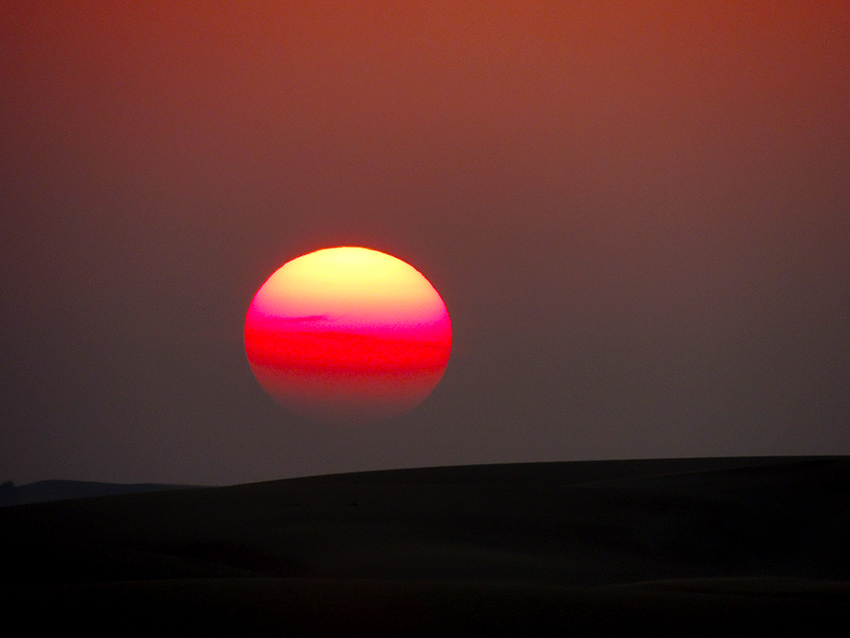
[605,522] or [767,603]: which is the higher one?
[605,522]

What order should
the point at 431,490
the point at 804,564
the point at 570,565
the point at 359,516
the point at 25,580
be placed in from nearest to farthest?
1. the point at 25,580
2. the point at 570,565
3. the point at 804,564
4. the point at 359,516
5. the point at 431,490

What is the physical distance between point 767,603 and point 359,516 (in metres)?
6.96

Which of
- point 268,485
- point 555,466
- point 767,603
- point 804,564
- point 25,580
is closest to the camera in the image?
point 767,603

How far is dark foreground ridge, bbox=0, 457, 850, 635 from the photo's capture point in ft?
10.2

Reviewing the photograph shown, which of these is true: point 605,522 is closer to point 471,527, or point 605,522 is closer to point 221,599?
point 471,527

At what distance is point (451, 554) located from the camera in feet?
24.5

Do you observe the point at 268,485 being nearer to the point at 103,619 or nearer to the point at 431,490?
the point at 431,490

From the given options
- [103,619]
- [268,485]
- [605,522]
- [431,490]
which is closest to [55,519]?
[268,485]

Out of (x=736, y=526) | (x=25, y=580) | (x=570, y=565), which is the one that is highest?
(x=736, y=526)

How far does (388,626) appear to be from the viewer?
118 inches

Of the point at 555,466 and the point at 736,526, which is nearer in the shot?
the point at 736,526

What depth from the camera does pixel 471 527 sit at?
366 inches

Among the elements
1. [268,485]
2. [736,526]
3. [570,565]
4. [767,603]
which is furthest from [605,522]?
[767,603]

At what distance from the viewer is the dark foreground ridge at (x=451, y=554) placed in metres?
3.09
